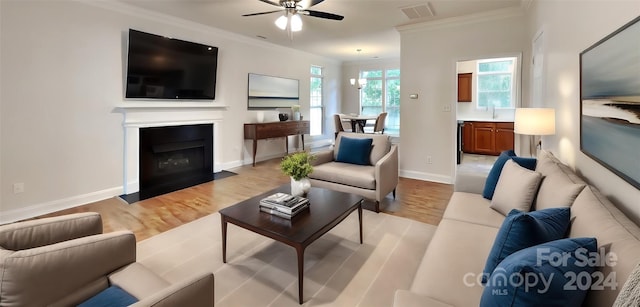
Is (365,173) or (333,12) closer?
(365,173)

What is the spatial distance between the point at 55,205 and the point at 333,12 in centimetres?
434

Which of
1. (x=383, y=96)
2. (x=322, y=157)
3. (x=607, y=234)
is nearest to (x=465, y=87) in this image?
(x=383, y=96)

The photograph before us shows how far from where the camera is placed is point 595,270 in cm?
99

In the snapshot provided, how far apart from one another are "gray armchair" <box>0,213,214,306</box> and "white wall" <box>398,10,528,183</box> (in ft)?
14.5

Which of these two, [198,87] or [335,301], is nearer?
[335,301]

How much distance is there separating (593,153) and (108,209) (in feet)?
15.1

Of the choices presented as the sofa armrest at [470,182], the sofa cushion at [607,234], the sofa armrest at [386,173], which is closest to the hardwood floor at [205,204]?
the sofa armrest at [386,173]

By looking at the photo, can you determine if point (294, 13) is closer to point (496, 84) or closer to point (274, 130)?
point (274, 130)

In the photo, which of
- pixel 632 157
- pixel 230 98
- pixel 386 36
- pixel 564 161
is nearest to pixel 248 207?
pixel 632 157

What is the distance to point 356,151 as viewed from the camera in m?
3.96

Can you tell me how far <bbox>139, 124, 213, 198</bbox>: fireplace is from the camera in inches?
175

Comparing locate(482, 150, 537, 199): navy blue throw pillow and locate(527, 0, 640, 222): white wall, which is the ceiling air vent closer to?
locate(527, 0, 640, 222): white wall

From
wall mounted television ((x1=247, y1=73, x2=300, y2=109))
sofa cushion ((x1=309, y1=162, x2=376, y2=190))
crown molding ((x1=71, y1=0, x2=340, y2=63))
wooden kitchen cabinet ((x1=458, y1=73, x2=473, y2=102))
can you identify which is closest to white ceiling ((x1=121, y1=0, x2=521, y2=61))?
crown molding ((x1=71, y1=0, x2=340, y2=63))

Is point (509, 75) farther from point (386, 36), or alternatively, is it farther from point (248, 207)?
point (248, 207)
